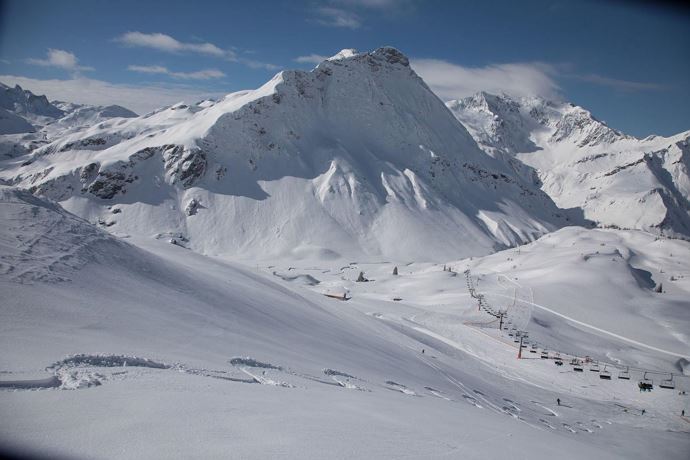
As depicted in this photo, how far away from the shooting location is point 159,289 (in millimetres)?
14188

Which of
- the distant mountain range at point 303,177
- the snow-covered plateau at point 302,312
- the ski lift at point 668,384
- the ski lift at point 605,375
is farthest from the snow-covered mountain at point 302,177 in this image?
the ski lift at point 668,384

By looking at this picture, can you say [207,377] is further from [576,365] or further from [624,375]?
[624,375]

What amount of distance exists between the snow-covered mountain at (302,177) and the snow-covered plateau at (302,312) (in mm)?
560

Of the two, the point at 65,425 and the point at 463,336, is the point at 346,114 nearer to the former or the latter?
the point at 463,336

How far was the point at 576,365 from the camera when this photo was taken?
3588 centimetres

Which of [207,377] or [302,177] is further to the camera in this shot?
[302,177]

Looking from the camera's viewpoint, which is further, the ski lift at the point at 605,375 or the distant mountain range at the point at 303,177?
the distant mountain range at the point at 303,177

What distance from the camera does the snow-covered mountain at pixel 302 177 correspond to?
100250 mm

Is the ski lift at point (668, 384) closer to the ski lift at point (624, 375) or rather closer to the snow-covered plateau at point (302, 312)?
the snow-covered plateau at point (302, 312)

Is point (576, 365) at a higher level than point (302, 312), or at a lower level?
lower

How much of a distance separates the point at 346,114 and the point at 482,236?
46814 mm

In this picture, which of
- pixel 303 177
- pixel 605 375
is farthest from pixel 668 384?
pixel 303 177

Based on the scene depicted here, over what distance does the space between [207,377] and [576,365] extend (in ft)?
107

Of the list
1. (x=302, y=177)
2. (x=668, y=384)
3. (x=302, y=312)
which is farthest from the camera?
(x=302, y=177)
